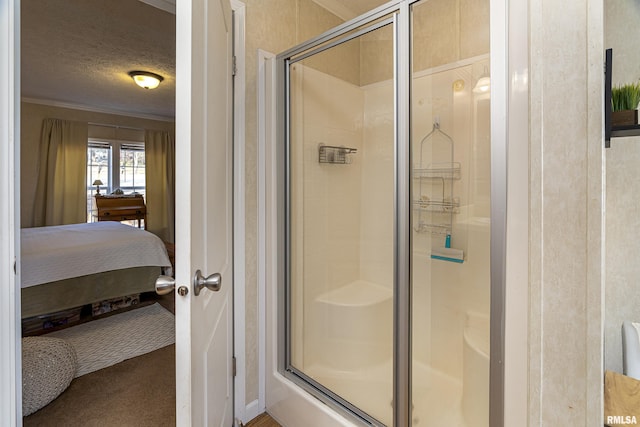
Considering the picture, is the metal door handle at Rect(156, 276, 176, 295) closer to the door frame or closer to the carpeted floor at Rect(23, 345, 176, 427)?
the door frame

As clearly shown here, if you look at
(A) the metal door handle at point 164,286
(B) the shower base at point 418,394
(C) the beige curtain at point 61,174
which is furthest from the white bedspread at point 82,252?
(A) the metal door handle at point 164,286

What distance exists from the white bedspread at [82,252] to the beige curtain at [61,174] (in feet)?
5.00

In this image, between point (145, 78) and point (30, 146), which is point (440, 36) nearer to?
point (145, 78)

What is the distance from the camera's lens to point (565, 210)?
883mm

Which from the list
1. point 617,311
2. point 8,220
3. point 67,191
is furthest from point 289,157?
point 67,191

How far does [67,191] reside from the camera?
5188mm

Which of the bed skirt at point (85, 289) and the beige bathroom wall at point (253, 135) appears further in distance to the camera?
the bed skirt at point (85, 289)

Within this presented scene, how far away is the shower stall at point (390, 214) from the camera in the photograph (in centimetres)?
130

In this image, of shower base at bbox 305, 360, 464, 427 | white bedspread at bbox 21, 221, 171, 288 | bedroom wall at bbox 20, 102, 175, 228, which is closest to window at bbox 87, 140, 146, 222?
bedroom wall at bbox 20, 102, 175, 228

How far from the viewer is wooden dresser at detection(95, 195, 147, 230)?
5527 millimetres

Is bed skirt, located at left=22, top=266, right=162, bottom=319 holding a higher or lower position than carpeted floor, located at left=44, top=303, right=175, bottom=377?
higher

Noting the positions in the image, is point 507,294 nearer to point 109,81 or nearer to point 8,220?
point 8,220

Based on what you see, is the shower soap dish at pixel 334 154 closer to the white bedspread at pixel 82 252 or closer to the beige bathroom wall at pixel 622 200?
the beige bathroom wall at pixel 622 200

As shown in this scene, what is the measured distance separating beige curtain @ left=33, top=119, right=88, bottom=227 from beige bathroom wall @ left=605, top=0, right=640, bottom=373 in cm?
654
